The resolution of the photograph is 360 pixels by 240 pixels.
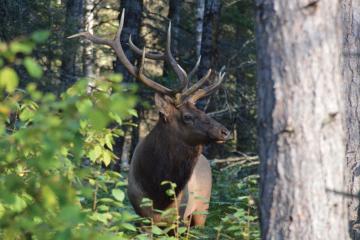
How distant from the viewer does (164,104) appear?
1053 cm

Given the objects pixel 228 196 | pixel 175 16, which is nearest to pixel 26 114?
pixel 228 196

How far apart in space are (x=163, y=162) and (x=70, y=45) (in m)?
5.85

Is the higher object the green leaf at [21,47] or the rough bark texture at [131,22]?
the rough bark texture at [131,22]

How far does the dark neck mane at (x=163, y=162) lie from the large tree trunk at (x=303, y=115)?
20.1ft

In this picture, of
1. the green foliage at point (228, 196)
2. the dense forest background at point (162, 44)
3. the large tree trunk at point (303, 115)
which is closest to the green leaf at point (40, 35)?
the large tree trunk at point (303, 115)

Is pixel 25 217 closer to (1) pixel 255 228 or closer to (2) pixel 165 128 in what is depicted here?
(1) pixel 255 228

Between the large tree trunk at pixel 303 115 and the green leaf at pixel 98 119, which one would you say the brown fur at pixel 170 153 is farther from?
the green leaf at pixel 98 119

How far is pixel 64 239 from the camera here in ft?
11.0

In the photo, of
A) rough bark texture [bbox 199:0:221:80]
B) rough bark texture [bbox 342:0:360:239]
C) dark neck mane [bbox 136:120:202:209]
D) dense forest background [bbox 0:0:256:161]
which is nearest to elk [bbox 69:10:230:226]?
dark neck mane [bbox 136:120:202:209]

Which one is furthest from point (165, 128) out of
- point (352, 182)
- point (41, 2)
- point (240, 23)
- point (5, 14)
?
point (240, 23)

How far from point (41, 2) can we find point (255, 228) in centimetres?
1059

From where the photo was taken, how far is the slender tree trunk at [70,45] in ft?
51.1

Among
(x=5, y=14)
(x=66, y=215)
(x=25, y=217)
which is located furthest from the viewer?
(x=5, y=14)

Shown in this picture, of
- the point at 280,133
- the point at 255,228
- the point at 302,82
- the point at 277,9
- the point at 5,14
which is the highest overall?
the point at 5,14
